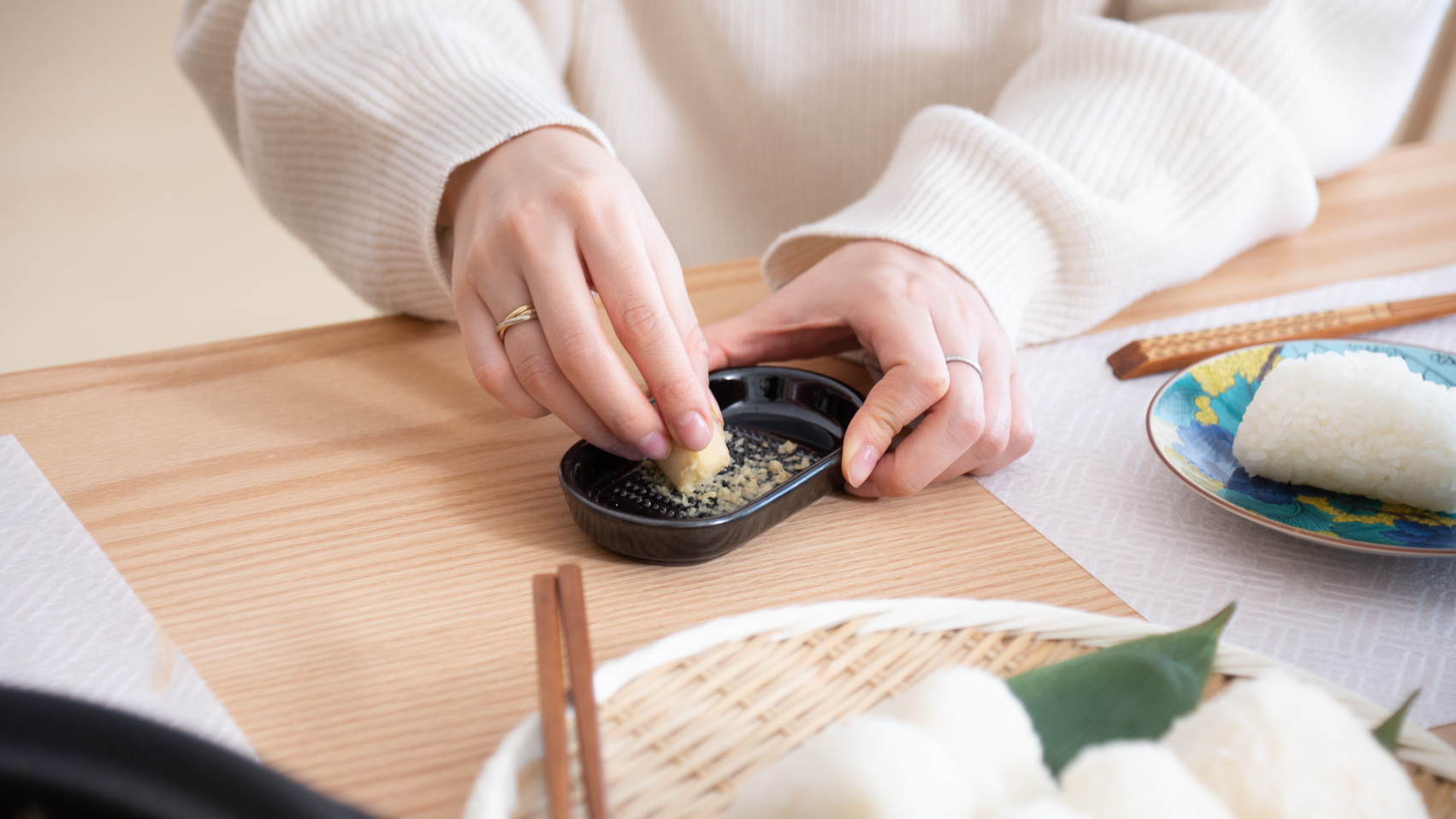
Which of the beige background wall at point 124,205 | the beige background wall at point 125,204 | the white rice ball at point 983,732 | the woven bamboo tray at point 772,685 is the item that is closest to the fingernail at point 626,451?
Answer: the woven bamboo tray at point 772,685

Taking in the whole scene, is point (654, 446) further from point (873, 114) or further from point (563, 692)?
point (873, 114)

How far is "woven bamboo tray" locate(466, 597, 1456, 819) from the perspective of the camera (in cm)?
34

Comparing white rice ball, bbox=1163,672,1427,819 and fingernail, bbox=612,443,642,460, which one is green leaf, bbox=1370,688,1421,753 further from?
fingernail, bbox=612,443,642,460

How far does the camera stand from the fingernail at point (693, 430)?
0.58 m

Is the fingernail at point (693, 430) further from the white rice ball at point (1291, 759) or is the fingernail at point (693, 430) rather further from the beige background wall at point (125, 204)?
the beige background wall at point (125, 204)

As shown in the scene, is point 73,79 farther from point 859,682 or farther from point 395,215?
point 859,682

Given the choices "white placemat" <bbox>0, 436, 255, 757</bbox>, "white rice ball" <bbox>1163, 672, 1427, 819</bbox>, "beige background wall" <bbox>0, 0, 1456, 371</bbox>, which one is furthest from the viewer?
"beige background wall" <bbox>0, 0, 1456, 371</bbox>

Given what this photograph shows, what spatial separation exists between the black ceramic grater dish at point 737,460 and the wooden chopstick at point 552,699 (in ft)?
0.37

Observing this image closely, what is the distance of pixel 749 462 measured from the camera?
0.63m

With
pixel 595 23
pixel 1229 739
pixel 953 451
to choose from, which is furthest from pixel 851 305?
pixel 595 23

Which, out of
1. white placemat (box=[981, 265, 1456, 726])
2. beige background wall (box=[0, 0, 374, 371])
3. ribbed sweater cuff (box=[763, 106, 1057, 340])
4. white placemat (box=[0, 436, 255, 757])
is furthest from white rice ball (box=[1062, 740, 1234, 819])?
beige background wall (box=[0, 0, 374, 371])

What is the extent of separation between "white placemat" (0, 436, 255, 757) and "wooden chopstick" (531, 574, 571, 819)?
6.2 inches

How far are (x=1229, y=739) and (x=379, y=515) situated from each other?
0.49 m

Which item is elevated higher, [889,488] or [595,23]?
[595,23]
